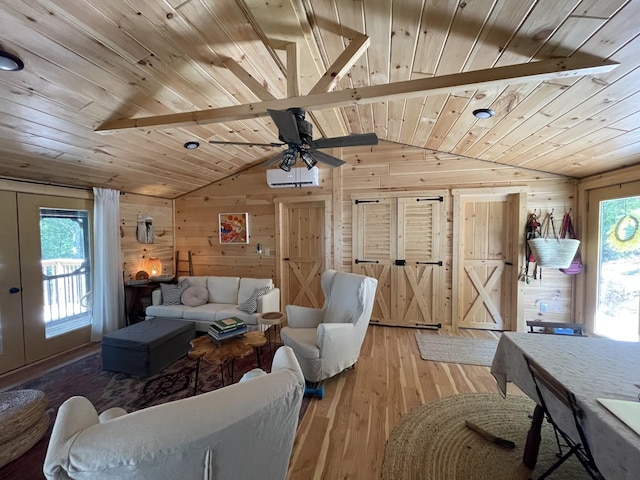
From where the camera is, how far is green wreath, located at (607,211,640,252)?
291 cm

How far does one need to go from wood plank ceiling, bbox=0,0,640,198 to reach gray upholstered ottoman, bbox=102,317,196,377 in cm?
206

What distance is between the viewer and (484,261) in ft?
13.5

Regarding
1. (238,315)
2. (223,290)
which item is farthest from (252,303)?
(223,290)

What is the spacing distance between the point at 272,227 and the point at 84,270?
2782 mm

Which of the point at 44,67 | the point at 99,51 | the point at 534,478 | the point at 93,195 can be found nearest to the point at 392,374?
the point at 534,478

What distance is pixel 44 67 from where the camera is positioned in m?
1.80

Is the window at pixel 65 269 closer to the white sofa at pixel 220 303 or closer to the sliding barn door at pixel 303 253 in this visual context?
the white sofa at pixel 220 303

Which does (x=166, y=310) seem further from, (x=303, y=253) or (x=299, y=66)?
(x=299, y=66)

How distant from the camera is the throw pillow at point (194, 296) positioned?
4121 mm

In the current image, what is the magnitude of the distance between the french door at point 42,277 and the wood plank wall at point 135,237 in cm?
53

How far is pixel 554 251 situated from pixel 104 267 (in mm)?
6066

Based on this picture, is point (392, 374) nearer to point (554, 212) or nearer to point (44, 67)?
point (554, 212)

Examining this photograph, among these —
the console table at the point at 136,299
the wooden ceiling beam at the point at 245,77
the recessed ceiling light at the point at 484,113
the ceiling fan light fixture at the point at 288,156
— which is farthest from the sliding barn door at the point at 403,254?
the console table at the point at 136,299

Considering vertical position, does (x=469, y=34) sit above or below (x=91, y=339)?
above
